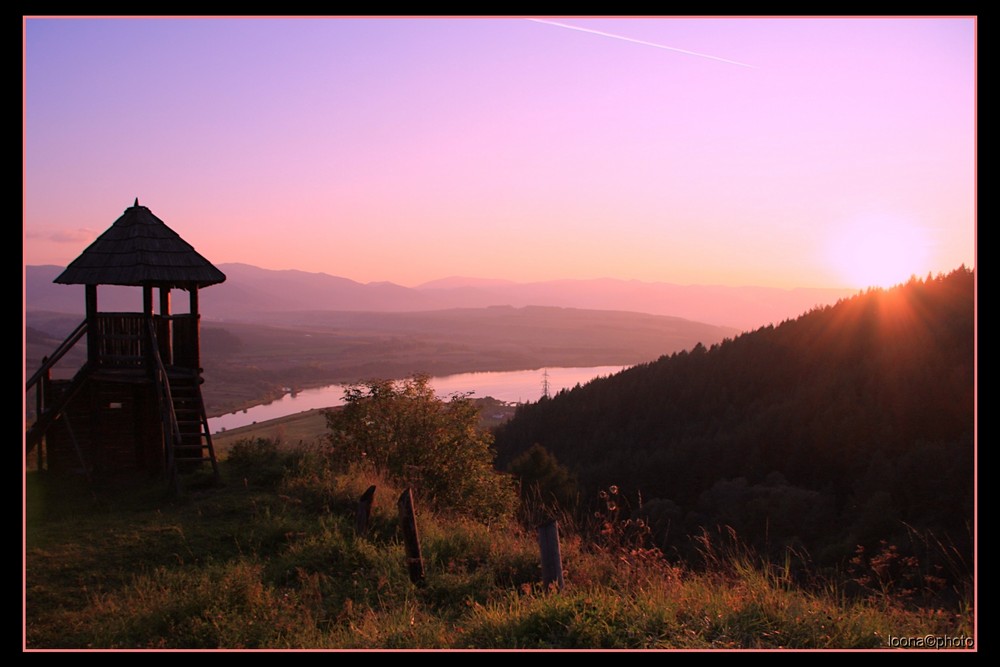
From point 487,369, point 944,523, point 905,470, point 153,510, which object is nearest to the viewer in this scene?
point 153,510

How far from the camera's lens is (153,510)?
11.5 m

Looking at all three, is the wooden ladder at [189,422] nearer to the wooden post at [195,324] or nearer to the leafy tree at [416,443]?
the wooden post at [195,324]

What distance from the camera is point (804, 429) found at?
226 ft

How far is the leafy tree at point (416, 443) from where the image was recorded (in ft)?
51.1

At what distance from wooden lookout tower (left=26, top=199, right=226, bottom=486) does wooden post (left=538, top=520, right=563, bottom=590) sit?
8678 millimetres

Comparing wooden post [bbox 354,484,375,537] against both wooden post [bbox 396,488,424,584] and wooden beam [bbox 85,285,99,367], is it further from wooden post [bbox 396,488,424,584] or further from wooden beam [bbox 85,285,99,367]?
wooden beam [bbox 85,285,99,367]

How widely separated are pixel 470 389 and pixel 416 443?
2664cm

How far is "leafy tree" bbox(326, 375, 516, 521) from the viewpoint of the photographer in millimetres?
15586

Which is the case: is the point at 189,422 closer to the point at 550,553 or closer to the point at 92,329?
the point at 92,329

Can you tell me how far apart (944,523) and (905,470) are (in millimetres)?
9124

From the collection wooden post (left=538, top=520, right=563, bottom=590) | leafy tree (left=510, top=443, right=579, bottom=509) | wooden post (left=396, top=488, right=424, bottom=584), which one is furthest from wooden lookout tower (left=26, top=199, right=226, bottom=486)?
leafy tree (left=510, top=443, right=579, bottom=509)

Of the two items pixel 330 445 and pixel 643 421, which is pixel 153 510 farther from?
pixel 643 421

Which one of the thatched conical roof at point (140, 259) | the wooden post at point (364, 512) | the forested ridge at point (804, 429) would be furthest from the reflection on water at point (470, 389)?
the forested ridge at point (804, 429)
